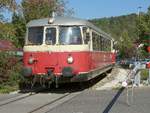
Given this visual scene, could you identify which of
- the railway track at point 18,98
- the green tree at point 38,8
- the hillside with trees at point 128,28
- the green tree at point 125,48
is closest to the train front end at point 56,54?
the railway track at point 18,98

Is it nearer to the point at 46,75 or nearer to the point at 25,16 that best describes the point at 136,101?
the point at 46,75

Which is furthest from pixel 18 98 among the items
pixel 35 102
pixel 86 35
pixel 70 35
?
pixel 86 35

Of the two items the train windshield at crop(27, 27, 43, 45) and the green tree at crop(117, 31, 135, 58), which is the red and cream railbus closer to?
the train windshield at crop(27, 27, 43, 45)

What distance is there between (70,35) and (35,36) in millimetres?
1619

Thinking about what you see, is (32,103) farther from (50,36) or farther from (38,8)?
(38,8)

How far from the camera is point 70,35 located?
21.1 meters

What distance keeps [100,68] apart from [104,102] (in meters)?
9.60

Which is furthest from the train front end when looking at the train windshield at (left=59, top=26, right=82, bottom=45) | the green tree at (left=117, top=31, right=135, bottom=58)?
the green tree at (left=117, top=31, right=135, bottom=58)

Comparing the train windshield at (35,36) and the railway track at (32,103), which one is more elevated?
the train windshield at (35,36)

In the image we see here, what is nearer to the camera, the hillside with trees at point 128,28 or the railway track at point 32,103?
the railway track at point 32,103

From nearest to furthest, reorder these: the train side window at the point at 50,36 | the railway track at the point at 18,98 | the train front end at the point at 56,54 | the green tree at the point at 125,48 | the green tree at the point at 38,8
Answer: the railway track at the point at 18,98 < the train front end at the point at 56,54 < the train side window at the point at 50,36 < the green tree at the point at 38,8 < the green tree at the point at 125,48

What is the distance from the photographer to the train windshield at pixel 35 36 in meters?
21.4

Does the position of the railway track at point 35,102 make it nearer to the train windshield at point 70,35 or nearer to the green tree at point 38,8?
the train windshield at point 70,35

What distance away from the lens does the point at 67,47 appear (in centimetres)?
2080
